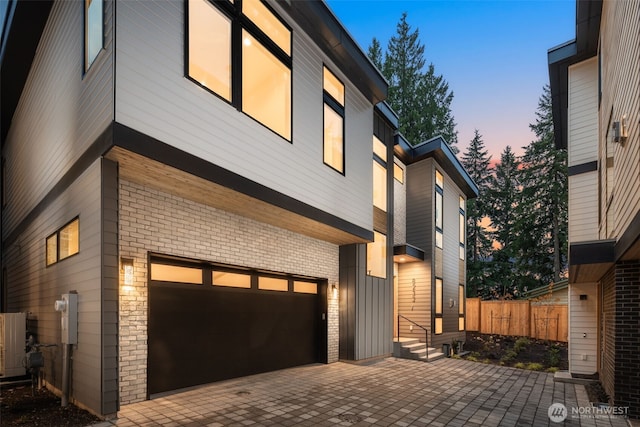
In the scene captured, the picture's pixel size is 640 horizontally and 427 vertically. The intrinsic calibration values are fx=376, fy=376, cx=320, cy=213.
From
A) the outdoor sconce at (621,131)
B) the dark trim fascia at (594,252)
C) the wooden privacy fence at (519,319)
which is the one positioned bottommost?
the wooden privacy fence at (519,319)

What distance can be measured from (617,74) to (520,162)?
30.7 metres

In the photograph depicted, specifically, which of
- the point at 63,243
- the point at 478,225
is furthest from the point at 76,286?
the point at 478,225

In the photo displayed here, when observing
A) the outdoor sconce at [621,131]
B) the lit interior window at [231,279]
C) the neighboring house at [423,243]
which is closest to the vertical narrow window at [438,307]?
the neighboring house at [423,243]

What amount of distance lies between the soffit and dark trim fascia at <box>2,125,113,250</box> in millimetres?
149

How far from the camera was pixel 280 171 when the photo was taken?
282 inches

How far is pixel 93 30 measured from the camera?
5.38 meters

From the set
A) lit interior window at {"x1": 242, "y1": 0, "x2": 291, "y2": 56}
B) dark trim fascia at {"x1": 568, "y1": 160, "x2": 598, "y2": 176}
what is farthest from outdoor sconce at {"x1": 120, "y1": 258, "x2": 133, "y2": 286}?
dark trim fascia at {"x1": 568, "y1": 160, "x2": 598, "y2": 176}

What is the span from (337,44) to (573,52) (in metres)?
5.99

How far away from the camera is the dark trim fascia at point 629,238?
4.30m

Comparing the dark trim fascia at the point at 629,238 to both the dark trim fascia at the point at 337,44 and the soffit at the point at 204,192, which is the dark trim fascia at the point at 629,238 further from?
the dark trim fascia at the point at 337,44

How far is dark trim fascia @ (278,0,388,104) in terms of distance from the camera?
25.2 ft

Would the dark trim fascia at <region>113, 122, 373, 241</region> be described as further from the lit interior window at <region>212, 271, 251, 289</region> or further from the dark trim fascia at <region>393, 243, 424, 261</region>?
the dark trim fascia at <region>393, 243, 424, 261</region>

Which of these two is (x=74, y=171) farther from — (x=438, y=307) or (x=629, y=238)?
(x=438, y=307)

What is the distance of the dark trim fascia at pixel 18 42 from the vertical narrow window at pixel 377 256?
9276 millimetres
